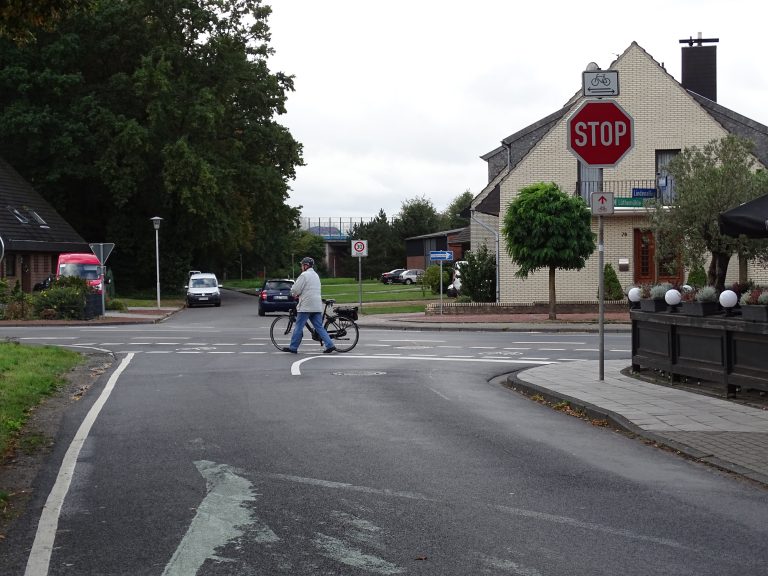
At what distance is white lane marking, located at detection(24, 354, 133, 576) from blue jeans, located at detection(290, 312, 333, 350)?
27.8 feet

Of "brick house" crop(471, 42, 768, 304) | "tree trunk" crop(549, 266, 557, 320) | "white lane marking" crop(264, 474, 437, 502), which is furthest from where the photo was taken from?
"brick house" crop(471, 42, 768, 304)

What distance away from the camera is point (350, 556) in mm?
5234

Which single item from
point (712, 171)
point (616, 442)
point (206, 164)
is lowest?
point (616, 442)

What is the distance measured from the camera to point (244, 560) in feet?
17.0

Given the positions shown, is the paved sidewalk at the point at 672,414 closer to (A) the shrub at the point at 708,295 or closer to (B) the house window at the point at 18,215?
(A) the shrub at the point at 708,295

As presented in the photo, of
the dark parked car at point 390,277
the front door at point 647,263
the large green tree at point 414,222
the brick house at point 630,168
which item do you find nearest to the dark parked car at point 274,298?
the brick house at point 630,168

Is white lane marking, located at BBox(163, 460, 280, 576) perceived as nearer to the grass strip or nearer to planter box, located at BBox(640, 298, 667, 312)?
the grass strip

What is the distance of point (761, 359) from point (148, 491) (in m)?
7.05

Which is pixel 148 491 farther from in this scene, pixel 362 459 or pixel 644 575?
pixel 644 575

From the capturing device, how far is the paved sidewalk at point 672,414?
8.17m

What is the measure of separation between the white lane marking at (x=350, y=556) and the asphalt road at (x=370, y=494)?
0.02m

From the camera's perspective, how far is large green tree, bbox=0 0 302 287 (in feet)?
165

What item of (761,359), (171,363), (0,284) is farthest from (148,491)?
(0,284)

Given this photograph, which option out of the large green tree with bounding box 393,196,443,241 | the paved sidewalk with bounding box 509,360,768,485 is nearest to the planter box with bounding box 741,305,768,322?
the paved sidewalk with bounding box 509,360,768,485
